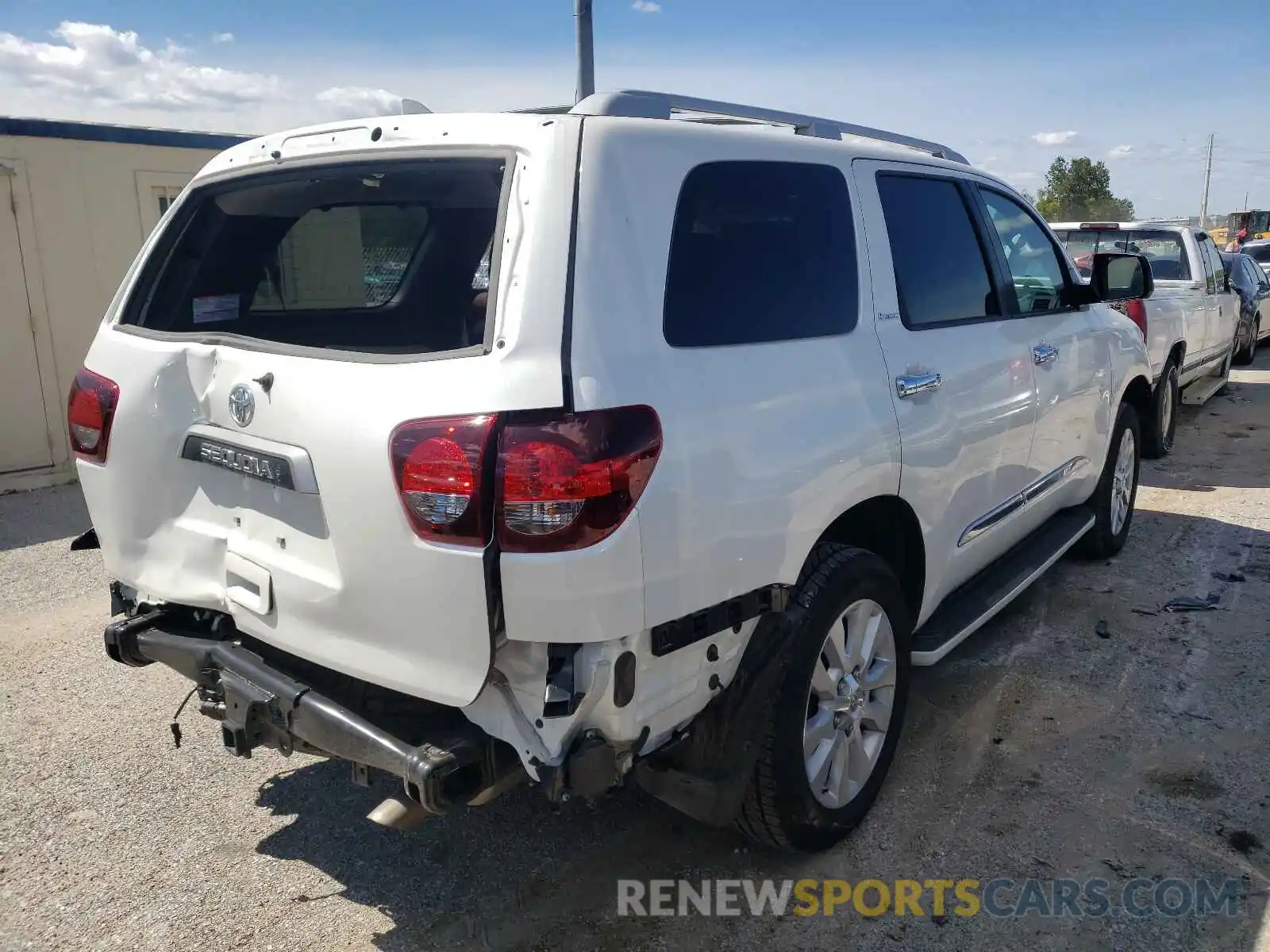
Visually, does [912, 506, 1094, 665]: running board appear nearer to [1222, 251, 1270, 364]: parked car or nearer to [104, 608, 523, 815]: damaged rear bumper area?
[104, 608, 523, 815]: damaged rear bumper area

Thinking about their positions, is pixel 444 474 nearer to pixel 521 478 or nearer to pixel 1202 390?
pixel 521 478

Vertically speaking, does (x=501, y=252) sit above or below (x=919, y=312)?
above

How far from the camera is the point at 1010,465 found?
13.0 ft

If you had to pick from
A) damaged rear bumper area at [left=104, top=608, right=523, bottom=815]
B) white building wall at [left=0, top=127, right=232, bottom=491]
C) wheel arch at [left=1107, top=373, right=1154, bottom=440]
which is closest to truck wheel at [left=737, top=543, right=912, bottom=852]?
damaged rear bumper area at [left=104, top=608, right=523, bottom=815]

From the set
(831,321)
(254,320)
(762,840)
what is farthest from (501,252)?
(762,840)

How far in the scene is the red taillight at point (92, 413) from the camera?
287 centimetres

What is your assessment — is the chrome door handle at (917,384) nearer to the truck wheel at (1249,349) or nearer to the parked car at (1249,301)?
the parked car at (1249,301)

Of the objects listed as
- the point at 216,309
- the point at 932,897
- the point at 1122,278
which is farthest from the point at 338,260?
the point at 1122,278

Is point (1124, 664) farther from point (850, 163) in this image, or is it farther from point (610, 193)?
point (610, 193)

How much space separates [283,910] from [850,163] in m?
2.77

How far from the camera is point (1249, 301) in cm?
1358

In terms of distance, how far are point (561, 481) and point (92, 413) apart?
1.63 m

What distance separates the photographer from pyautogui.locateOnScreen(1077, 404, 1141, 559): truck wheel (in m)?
5.34

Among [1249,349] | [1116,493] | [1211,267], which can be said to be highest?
[1211,267]
